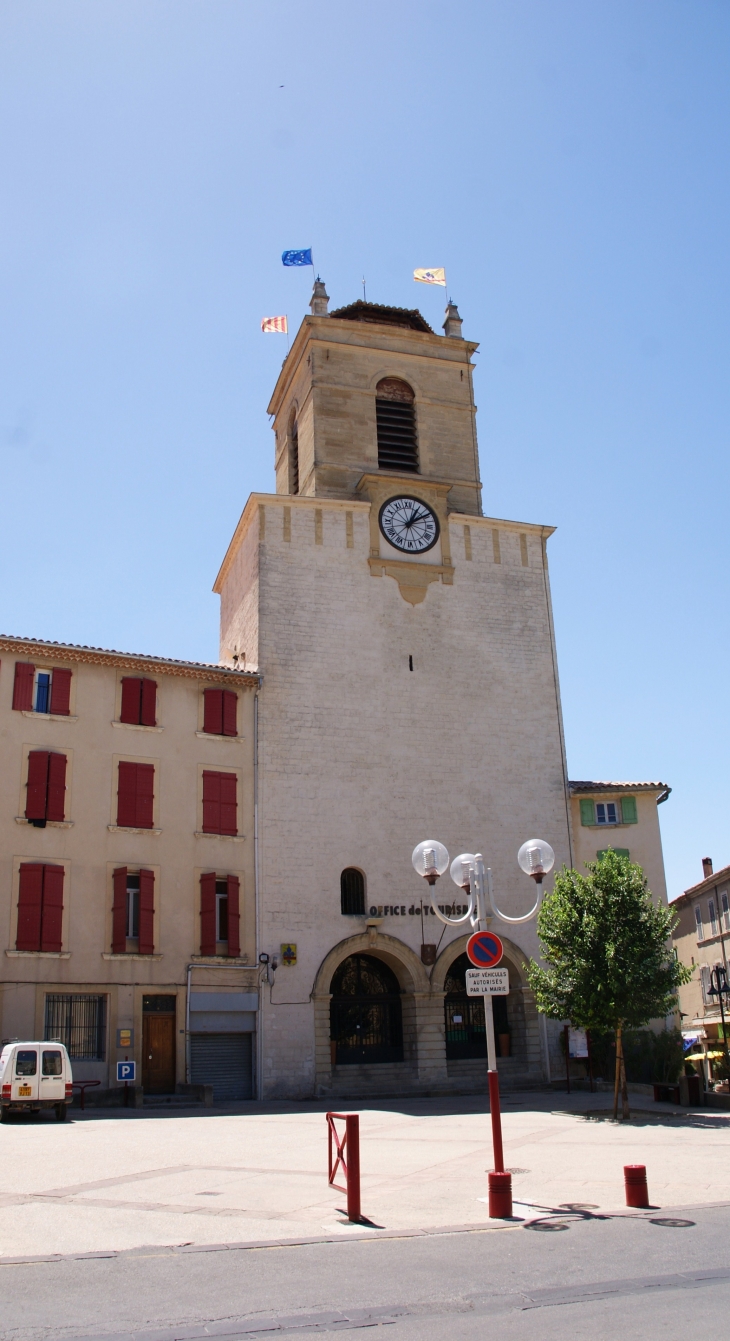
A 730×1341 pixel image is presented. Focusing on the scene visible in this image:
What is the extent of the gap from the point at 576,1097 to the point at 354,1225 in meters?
16.9

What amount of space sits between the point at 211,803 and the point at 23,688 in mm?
5497

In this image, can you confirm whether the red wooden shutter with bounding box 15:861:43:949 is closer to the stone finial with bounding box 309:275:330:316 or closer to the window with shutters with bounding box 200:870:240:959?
the window with shutters with bounding box 200:870:240:959

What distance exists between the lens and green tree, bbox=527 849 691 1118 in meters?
21.3

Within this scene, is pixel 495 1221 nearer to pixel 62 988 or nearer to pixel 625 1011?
pixel 625 1011

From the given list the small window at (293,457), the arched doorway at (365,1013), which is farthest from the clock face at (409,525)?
the arched doorway at (365,1013)

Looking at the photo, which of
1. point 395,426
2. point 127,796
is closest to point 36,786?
point 127,796

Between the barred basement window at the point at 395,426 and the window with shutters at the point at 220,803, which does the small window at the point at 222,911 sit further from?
the barred basement window at the point at 395,426

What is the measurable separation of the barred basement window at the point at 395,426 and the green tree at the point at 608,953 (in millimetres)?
16280

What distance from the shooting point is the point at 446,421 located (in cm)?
3572

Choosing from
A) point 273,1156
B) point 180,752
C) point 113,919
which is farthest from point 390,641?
point 273,1156

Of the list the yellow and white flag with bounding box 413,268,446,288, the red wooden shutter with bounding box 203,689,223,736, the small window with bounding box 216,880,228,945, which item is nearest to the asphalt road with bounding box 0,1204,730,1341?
the small window with bounding box 216,880,228,945

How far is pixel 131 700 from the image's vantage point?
92.8 feet

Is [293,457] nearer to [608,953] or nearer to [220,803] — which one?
[220,803]

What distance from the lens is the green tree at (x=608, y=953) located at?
21297mm
